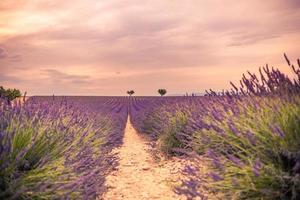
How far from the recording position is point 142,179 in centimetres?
592

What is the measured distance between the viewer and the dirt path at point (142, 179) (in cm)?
495

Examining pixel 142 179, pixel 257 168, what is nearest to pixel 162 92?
pixel 142 179

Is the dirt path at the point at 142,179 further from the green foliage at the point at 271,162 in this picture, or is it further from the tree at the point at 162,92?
the tree at the point at 162,92

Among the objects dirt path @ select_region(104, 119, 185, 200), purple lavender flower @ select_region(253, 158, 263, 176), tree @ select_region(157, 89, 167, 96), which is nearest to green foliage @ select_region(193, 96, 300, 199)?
purple lavender flower @ select_region(253, 158, 263, 176)

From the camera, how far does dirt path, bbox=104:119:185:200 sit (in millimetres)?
4952

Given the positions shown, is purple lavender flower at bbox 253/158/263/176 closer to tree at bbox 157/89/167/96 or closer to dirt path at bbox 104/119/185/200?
dirt path at bbox 104/119/185/200

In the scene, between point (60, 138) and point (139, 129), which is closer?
point (60, 138)

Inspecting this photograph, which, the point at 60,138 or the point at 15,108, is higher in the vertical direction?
the point at 15,108

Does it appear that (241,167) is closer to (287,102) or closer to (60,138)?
(287,102)

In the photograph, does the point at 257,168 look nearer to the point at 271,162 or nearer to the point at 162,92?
the point at 271,162

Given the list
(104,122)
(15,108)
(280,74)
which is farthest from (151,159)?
(280,74)

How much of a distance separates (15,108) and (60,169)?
138cm

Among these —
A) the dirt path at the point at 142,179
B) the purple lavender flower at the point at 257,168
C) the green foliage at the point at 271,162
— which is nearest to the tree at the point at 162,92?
the dirt path at the point at 142,179

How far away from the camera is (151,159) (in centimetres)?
773
